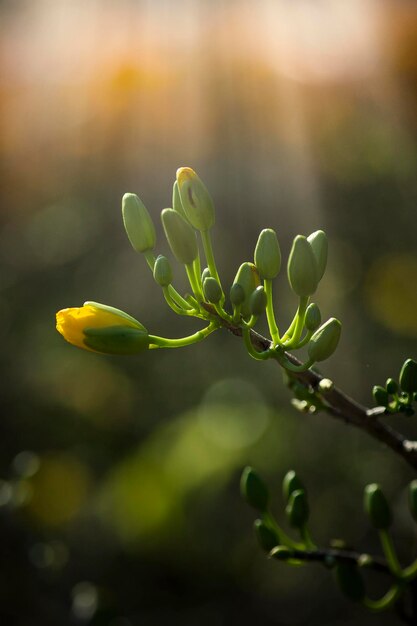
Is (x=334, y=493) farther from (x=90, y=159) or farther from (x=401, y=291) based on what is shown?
(x=90, y=159)

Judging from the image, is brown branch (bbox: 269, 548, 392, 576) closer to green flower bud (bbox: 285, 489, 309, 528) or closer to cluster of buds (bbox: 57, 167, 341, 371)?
green flower bud (bbox: 285, 489, 309, 528)

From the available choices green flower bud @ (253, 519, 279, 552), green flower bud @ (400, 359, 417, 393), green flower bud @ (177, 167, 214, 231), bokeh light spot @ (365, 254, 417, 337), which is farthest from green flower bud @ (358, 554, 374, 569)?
bokeh light spot @ (365, 254, 417, 337)

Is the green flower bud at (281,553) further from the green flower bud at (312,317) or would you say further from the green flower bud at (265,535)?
the green flower bud at (312,317)

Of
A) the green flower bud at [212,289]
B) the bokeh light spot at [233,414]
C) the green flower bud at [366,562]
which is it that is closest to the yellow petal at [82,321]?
the green flower bud at [212,289]

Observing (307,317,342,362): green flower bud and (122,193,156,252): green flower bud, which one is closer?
(307,317,342,362): green flower bud

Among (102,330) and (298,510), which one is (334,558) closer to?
(298,510)

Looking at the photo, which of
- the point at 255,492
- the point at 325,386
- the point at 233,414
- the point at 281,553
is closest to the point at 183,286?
the point at 233,414
